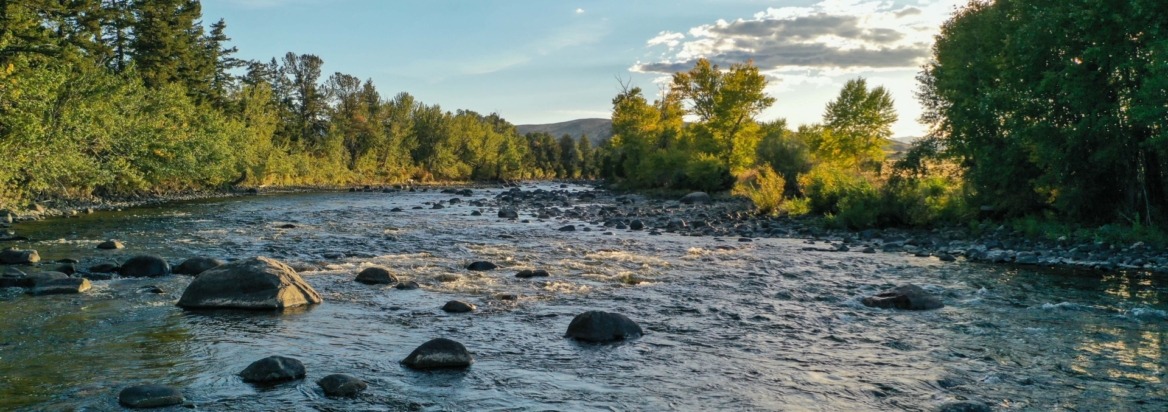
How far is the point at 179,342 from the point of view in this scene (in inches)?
308

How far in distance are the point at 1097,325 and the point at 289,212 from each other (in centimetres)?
2980

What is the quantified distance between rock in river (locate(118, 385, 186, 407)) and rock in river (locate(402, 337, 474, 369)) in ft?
6.97

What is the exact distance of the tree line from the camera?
24.8 meters

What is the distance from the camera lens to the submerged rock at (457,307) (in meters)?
9.84

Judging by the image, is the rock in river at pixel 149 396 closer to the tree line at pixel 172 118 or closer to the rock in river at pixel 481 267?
the rock in river at pixel 481 267

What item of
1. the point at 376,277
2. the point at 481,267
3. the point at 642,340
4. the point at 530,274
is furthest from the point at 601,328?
the point at 481,267

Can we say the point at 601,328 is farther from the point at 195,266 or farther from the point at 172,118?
the point at 172,118

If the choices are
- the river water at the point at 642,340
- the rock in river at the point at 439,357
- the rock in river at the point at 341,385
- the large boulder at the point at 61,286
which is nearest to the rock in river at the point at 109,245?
the river water at the point at 642,340

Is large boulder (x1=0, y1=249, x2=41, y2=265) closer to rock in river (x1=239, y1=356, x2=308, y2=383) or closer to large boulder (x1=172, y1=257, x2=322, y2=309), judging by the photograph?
large boulder (x1=172, y1=257, x2=322, y2=309)

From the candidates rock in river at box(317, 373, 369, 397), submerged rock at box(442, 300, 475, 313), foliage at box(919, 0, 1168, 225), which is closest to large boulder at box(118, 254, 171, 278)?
submerged rock at box(442, 300, 475, 313)

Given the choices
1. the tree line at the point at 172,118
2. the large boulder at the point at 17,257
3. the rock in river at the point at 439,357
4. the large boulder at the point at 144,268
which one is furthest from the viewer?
the tree line at the point at 172,118

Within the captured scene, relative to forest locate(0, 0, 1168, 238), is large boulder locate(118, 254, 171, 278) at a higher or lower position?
lower

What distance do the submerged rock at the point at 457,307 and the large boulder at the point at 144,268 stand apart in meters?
6.33

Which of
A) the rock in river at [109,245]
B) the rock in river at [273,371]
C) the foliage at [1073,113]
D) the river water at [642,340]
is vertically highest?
the foliage at [1073,113]
